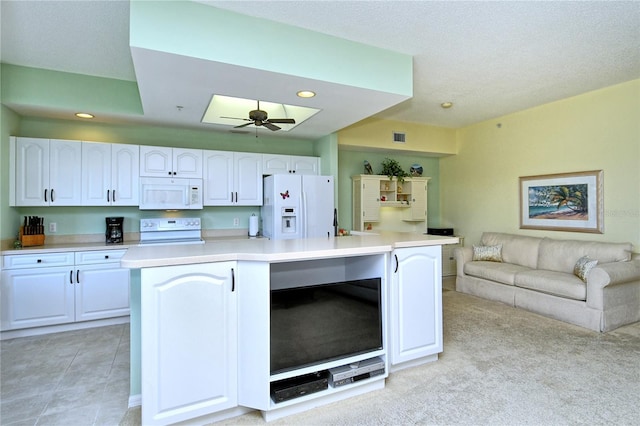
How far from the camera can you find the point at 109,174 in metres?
3.97

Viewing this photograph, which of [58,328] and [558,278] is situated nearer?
[58,328]

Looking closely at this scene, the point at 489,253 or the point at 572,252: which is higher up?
the point at 572,252

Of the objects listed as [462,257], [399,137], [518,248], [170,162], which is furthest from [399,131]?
[170,162]

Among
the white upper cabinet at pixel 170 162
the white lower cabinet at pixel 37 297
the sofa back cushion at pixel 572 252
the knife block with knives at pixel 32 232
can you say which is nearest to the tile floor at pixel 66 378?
the white lower cabinet at pixel 37 297

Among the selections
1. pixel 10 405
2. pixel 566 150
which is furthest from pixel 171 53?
pixel 566 150

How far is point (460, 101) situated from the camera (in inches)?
179

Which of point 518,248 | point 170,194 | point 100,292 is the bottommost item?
point 100,292

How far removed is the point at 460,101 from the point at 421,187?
1914mm

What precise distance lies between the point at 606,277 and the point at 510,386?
194cm

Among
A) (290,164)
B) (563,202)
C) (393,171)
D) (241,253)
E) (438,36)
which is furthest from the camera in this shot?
(393,171)

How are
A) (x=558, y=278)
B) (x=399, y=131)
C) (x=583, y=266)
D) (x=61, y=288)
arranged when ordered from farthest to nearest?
(x=399, y=131), (x=558, y=278), (x=583, y=266), (x=61, y=288)

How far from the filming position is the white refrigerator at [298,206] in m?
4.42

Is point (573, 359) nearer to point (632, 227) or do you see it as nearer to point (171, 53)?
point (632, 227)

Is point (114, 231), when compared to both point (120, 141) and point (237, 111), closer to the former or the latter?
point (120, 141)
